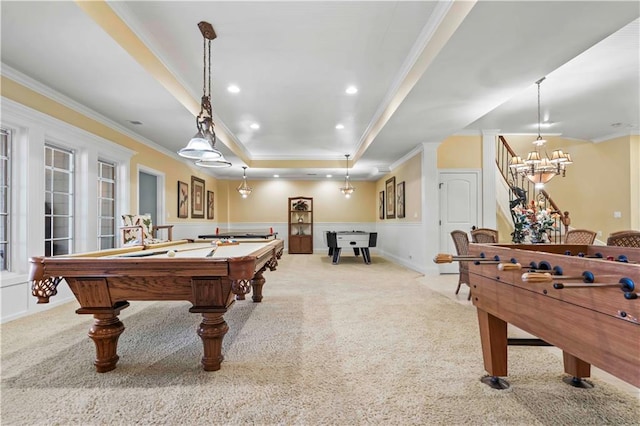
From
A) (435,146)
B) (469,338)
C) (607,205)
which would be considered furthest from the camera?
(607,205)

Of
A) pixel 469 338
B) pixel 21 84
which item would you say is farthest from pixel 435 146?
pixel 21 84

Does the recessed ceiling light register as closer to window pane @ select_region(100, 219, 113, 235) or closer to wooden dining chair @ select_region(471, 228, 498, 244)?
wooden dining chair @ select_region(471, 228, 498, 244)

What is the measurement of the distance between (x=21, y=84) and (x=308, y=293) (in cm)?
391

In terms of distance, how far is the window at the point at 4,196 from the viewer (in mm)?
3203

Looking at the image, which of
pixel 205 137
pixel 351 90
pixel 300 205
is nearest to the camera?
pixel 205 137

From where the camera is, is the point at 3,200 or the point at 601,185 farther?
the point at 601,185

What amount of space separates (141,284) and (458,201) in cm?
548

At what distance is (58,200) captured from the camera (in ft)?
12.9

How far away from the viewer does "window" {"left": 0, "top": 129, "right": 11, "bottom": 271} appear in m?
3.20

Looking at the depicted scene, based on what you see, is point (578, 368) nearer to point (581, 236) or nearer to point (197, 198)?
point (581, 236)

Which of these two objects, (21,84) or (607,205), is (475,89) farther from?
(607,205)

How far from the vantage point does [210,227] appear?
930cm

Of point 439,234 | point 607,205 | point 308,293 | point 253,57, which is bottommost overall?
point 308,293

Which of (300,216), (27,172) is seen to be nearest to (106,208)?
(27,172)
